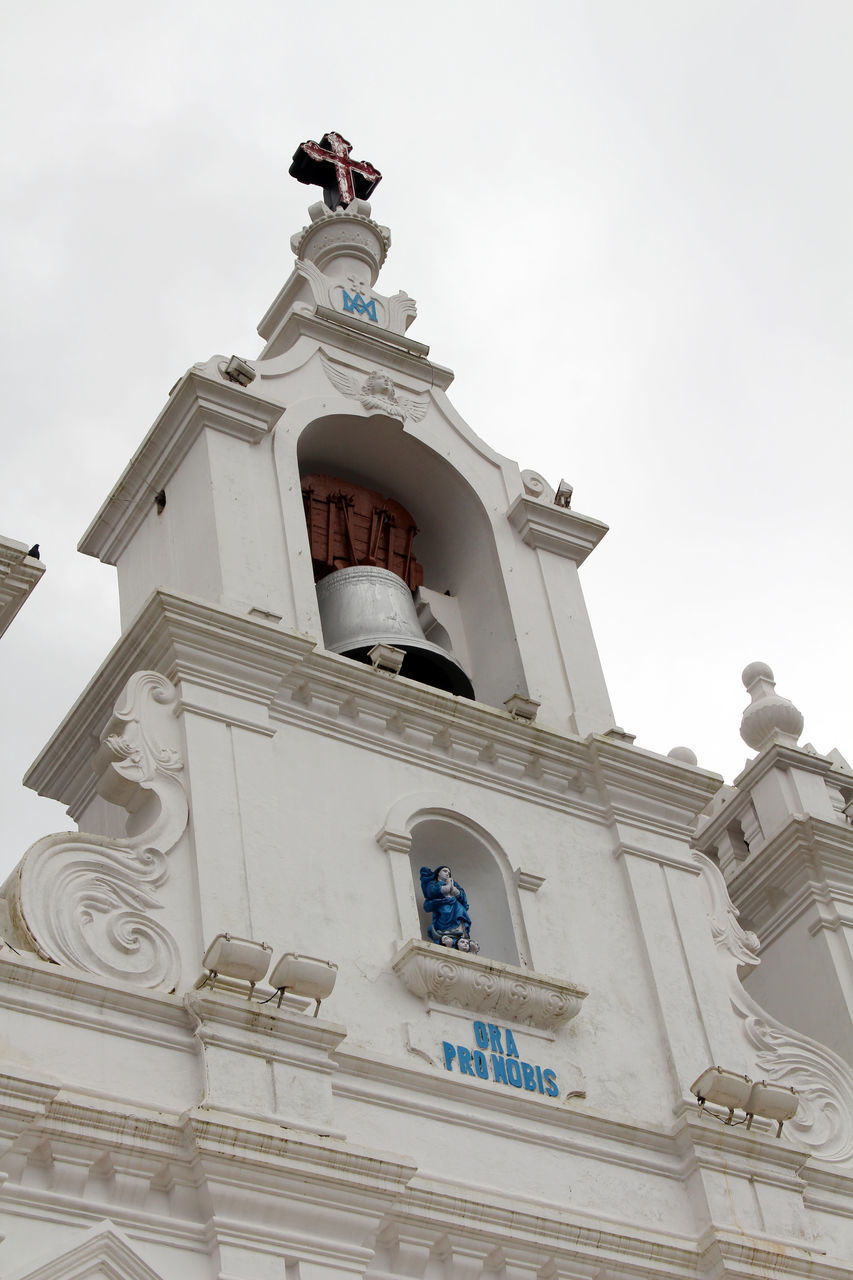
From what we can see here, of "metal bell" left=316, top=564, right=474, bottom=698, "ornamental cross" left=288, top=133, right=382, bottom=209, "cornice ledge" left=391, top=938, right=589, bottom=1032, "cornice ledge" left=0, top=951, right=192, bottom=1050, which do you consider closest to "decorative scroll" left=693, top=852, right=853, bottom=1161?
"cornice ledge" left=391, top=938, right=589, bottom=1032

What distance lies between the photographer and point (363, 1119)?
14.4 meters

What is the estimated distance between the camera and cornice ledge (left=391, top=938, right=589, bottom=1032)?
15.4 meters

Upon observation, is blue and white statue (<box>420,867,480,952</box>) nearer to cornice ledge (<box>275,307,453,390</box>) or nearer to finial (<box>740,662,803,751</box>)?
finial (<box>740,662,803,751</box>)

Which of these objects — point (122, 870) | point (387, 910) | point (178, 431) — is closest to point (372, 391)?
point (178, 431)

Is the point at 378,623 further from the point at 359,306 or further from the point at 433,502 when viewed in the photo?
the point at 359,306

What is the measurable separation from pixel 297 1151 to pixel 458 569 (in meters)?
8.18

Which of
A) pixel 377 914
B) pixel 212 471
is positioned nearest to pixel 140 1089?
pixel 377 914

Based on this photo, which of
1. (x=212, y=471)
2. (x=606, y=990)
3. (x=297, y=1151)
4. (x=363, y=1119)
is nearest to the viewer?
(x=297, y=1151)

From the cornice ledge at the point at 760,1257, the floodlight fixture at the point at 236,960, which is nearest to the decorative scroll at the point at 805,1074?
the cornice ledge at the point at 760,1257

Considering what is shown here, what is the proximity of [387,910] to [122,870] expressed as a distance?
6.92ft

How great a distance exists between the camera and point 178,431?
19219 millimetres

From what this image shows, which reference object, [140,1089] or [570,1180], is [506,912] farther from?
[140,1089]

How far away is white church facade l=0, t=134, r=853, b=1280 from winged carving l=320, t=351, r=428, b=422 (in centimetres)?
3

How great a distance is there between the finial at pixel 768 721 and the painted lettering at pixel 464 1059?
669cm
